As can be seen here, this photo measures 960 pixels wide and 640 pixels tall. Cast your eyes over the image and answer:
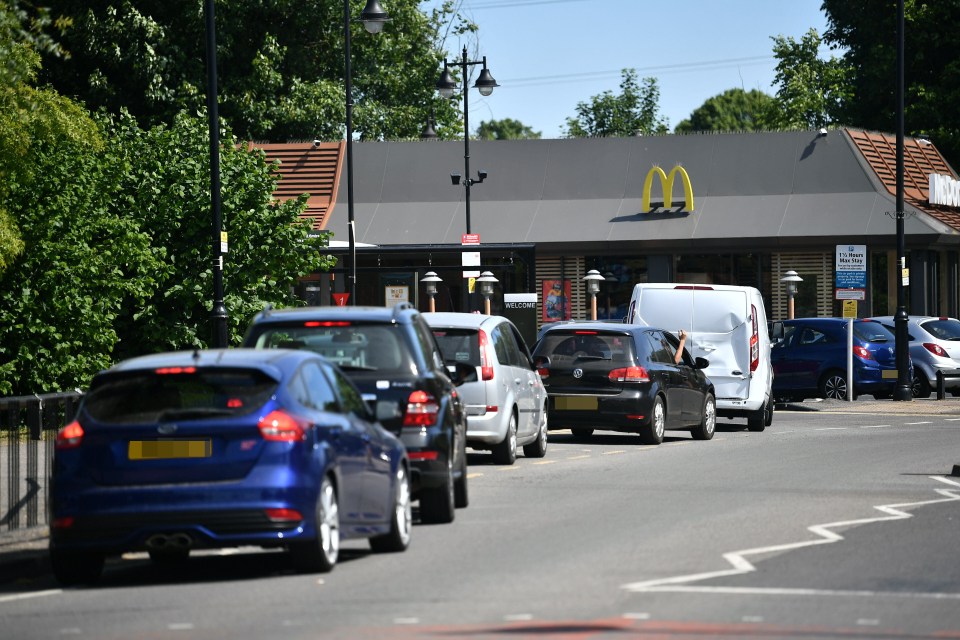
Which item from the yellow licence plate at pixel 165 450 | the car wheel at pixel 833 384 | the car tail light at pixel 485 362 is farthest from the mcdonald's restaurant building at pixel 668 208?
the yellow licence plate at pixel 165 450

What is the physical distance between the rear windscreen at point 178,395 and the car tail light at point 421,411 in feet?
9.78

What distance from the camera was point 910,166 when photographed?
5119 centimetres

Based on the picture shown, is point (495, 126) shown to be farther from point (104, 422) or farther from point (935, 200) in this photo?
point (104, 422)

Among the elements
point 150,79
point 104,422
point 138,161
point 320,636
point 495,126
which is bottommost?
point 320,636

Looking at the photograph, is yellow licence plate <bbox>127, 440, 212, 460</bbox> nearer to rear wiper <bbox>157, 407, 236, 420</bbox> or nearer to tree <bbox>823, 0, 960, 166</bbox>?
rear wiper <bbox>157, 407, 236, 420</bbox>

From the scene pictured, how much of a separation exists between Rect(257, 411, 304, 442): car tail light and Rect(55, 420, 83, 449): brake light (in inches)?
43.2

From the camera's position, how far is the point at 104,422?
1055cm

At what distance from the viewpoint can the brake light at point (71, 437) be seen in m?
10.5

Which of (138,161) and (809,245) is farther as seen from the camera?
(809,245)

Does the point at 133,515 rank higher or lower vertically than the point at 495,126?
lower

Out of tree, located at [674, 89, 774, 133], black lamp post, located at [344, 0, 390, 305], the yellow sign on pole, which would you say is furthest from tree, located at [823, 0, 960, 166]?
tree, located at [674, 89, 774, 133]

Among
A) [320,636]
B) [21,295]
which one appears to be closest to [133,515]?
[320,636]

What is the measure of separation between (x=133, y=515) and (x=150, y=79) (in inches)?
1710

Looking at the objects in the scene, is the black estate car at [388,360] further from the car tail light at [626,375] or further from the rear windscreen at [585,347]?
the rear windscreen at [585,347]
